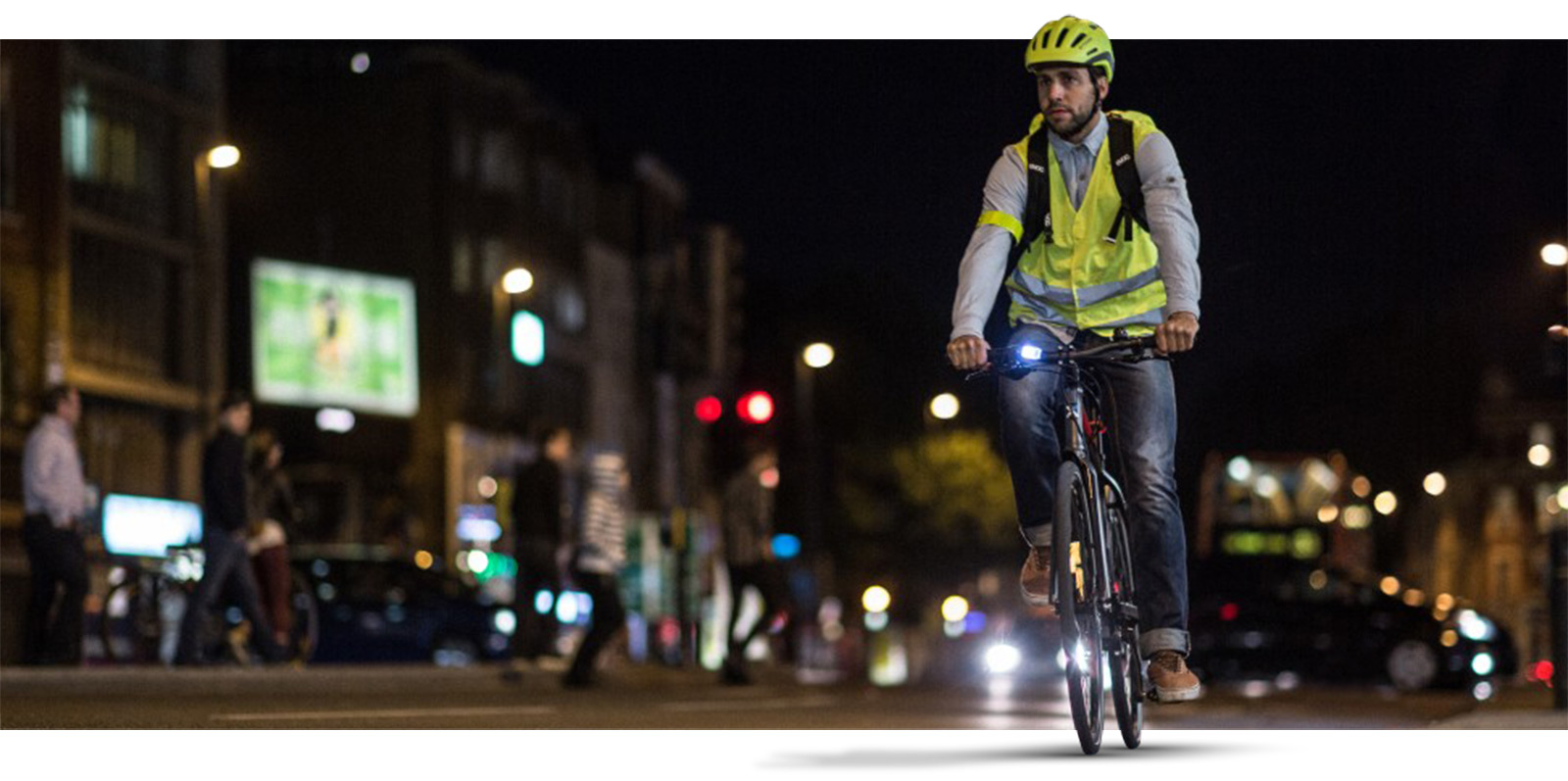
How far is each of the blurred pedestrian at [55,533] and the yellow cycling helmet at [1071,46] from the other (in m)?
11.7

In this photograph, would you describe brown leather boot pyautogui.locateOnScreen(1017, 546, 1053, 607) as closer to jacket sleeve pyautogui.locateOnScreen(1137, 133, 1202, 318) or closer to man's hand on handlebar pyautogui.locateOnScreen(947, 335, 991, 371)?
man's hand on handlebar pyautogui.locateOnScreen(947, 335, 991, 371)

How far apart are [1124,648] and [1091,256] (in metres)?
1.23

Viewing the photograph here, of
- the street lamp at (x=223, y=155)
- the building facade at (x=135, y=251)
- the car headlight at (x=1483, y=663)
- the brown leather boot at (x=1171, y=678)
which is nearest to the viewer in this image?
the brown leather boot at (x=1171, y=678)

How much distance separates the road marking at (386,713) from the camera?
533 inches

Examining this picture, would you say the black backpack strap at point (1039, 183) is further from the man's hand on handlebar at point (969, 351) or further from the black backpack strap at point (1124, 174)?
the man's hand on handlebar at point (969, 351)

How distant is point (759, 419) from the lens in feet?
84.7

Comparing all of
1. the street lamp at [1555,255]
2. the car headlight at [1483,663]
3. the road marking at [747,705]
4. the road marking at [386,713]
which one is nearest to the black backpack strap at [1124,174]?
the road marking at [386,713]

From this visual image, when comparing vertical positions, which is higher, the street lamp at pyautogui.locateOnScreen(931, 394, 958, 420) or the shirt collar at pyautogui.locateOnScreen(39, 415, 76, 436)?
the street lamp at pyautogui.locateOnScreen(931, 394, 958, 420)

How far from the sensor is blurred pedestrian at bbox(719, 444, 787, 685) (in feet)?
74.0

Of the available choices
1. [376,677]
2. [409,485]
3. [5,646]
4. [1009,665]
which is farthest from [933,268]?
[409,485]

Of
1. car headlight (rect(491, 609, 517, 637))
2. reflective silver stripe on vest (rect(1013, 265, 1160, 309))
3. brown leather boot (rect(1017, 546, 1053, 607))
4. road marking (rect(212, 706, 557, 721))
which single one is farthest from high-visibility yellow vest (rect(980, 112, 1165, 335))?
car headlight (rect(491, 609, 517, 637))

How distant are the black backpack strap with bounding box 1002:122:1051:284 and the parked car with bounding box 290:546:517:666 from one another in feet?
72.2

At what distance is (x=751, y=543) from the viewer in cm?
2294
